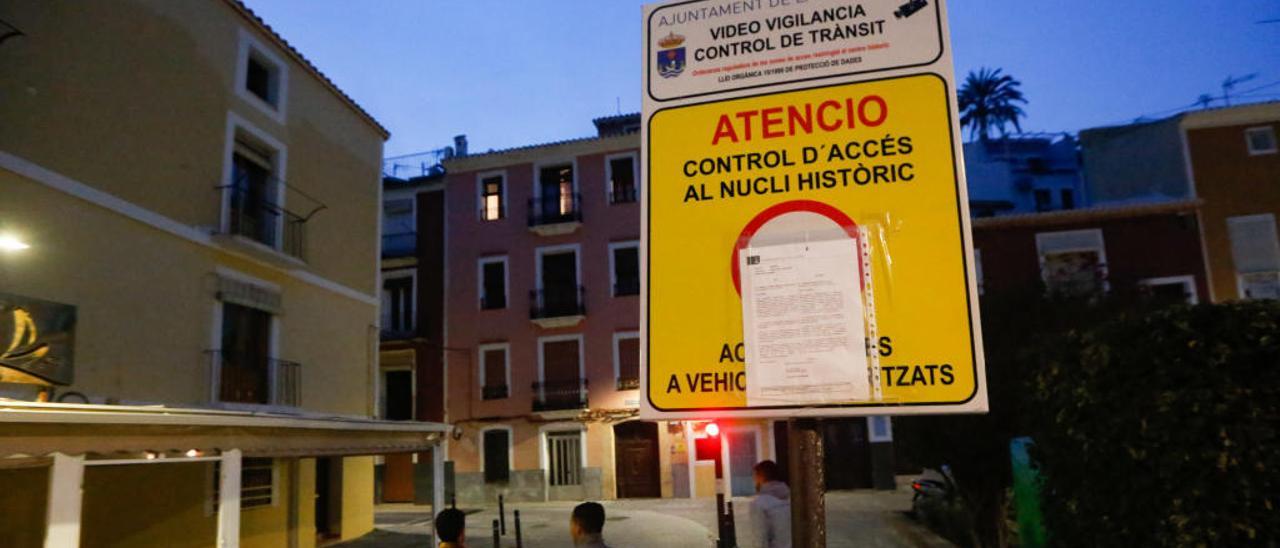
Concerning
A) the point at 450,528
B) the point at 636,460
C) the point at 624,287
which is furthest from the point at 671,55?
the point at 624,287

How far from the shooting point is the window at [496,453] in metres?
27.1

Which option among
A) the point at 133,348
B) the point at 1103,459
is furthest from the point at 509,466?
the point at 1103,459

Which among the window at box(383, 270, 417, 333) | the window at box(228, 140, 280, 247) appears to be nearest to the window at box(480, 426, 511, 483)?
the window at box(383, 270, 417, 333)

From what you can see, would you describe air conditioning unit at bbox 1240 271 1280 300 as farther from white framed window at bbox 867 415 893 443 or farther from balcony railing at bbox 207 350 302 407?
balcony railing at bbox 207 350 302 407

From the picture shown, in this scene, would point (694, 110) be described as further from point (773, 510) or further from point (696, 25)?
point (773, 510)

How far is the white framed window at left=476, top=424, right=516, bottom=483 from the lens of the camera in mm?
27016

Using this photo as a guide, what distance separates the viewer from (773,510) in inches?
261

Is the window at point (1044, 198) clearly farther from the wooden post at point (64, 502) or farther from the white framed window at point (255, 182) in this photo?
the wooden post at point (64, 502)

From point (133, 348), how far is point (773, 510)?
9.62 meters

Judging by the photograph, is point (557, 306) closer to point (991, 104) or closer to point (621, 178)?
point (621, 178)

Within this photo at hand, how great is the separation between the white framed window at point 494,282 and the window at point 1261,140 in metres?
23.0

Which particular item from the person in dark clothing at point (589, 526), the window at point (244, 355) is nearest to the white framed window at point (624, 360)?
the window at point (244, 355)

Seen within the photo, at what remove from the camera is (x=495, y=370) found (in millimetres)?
27891

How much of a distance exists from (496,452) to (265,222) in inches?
539
